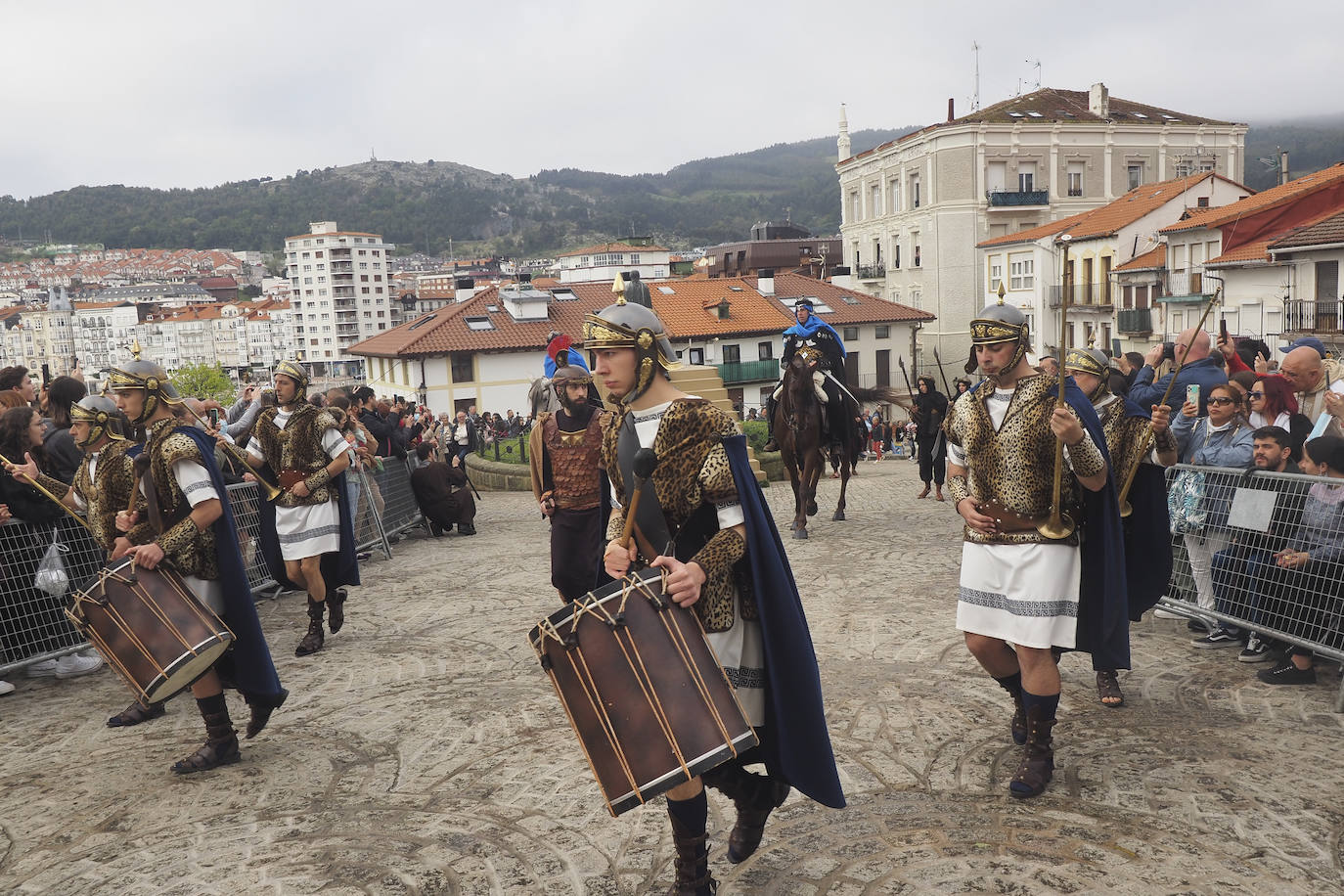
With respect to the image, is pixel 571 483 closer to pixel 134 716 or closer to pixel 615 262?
pixel 134 716

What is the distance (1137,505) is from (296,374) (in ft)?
17.7

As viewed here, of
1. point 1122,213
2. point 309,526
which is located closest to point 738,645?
point 309,526

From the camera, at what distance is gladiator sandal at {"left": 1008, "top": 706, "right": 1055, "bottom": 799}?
458 centimetres

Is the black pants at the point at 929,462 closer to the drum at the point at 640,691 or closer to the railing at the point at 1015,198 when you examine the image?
the drum at the point at 640,691

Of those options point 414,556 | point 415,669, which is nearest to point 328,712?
point 415,669

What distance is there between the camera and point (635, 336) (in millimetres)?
3729

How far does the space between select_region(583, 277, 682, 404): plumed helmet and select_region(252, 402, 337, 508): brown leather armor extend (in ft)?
14.1

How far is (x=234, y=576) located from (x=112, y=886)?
5.26 ft

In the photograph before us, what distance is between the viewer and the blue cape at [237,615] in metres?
5.41

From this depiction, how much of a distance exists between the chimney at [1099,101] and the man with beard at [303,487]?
5599 cm

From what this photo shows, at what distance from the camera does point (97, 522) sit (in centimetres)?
548

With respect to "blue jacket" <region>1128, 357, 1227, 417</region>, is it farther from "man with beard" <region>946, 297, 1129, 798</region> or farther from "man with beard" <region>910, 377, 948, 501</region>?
"man with beard" <region>910, 377, 948, 501</region>

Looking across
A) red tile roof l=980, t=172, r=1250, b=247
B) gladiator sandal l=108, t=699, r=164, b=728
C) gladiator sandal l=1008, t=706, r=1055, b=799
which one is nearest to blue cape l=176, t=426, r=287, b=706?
gladiator sandal l=108, t=699, r=164, b=728

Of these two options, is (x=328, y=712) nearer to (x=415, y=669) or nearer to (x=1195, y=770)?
(x=415, y=669)
